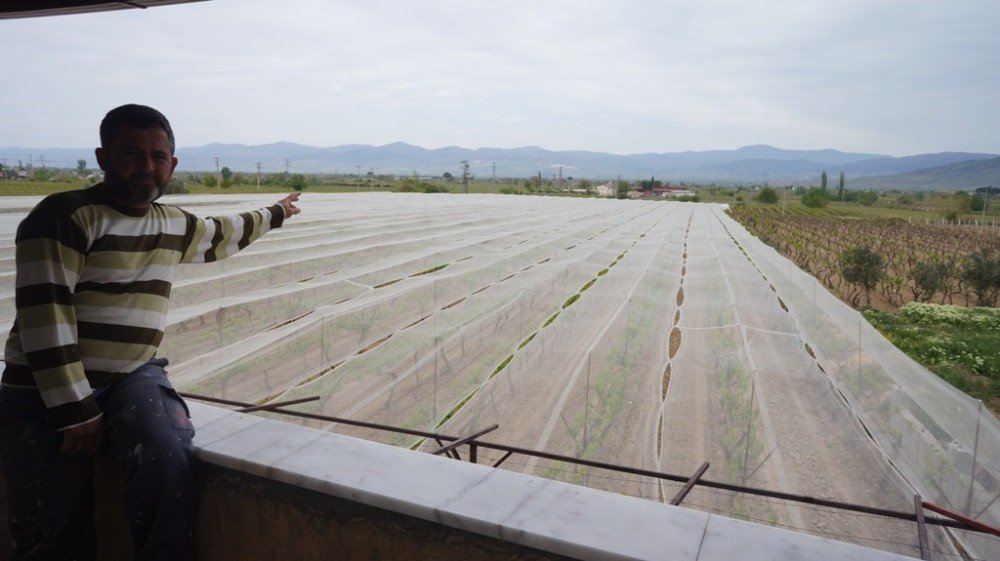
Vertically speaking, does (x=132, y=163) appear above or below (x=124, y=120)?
below

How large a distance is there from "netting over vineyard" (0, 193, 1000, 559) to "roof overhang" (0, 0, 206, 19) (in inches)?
74.1

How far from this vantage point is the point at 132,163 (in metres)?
1.48

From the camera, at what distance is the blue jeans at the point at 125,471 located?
1.42 m

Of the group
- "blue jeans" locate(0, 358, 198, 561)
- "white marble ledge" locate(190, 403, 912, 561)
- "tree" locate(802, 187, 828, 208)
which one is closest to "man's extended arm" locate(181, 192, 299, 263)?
"blue jeans" locate(0, 358, 198, 561)

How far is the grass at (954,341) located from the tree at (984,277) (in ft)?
8.18

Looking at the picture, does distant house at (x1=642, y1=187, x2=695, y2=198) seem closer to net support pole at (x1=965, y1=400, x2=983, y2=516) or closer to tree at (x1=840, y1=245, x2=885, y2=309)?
tree at (x1=840, y1=245, x2=885, y2=309)

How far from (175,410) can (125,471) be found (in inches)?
6.8

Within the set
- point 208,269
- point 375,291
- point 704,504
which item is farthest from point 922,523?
point 208,269

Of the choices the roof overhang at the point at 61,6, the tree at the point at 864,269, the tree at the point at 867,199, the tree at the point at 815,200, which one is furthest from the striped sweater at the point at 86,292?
the tree at the point at 867,199

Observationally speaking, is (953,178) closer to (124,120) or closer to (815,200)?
(815,200)

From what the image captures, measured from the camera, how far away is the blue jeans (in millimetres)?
1416

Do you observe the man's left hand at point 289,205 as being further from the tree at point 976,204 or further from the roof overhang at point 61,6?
the tree at point 976,204

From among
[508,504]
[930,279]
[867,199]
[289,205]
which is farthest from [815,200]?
[508,504]

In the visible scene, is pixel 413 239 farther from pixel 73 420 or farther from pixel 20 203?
pixel 73 420
